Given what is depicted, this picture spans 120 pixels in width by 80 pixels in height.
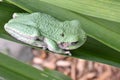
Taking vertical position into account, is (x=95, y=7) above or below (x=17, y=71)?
above

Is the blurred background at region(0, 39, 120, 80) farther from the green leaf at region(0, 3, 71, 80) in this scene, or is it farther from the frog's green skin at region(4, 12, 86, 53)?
the green leaf at region(0, 3, 71, 80)

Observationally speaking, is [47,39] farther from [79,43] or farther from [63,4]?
[63,4]

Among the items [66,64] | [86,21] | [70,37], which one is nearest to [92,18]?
[86,21]

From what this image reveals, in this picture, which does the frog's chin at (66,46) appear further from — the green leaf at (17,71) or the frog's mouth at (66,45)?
the green leaf at (17,71)

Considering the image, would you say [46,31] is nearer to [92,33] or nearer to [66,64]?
[92,33]

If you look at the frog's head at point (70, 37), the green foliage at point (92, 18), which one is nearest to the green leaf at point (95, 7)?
the green foliage at point (92, 18)

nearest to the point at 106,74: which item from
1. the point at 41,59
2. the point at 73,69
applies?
the point at 73,69
